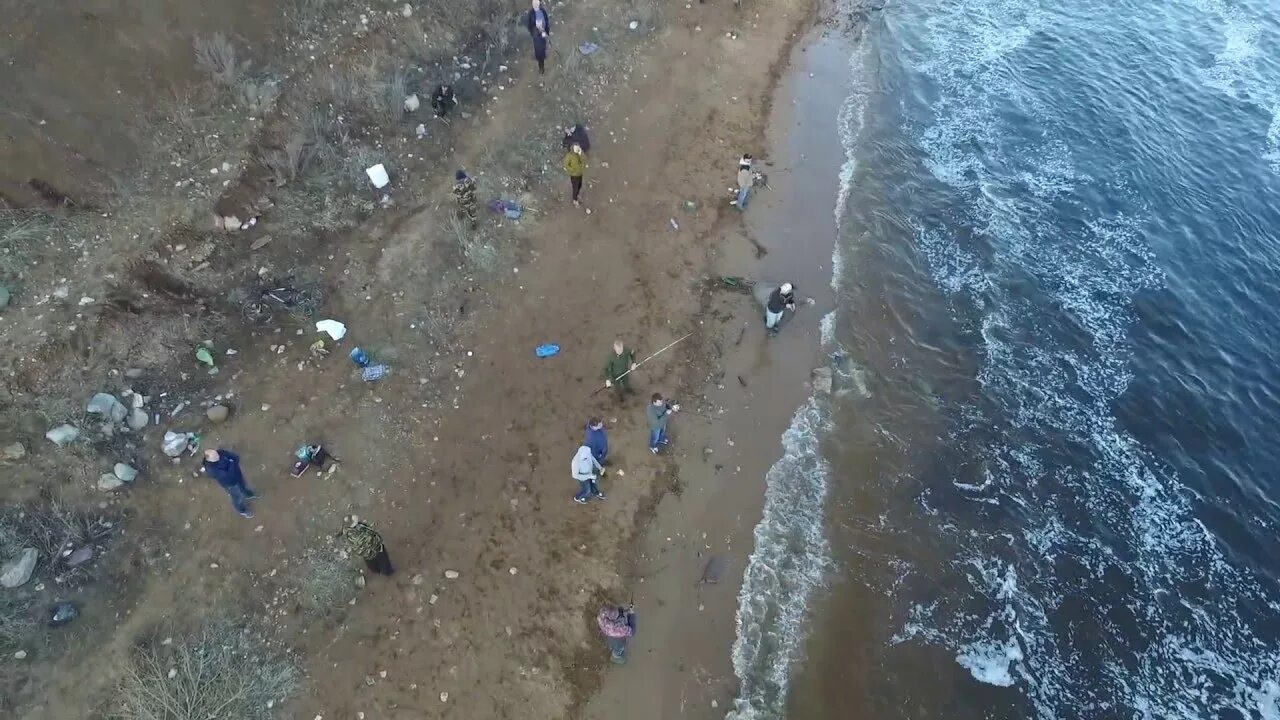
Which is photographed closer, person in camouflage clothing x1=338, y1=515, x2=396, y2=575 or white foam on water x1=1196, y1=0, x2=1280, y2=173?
person in camouflage clothing x1=338, y1=515, x2=396, y2=575

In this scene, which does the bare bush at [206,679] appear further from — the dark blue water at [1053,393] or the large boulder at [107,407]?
the dark blue water at [1053,393]

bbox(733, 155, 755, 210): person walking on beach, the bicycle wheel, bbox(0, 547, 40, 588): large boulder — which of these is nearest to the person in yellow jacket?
bbox(733, 155, 755, 210): person walking on beach

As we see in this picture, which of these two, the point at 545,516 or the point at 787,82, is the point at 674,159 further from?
the point at 545,516

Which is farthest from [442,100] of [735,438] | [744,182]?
[735,438]

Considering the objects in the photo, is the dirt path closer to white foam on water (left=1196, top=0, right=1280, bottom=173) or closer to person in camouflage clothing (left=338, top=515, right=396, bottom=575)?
person in camouflage clothing (left=338, top=515, right=396, bottom=575)

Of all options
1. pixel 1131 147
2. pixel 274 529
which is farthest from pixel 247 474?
pixel 1131 147
